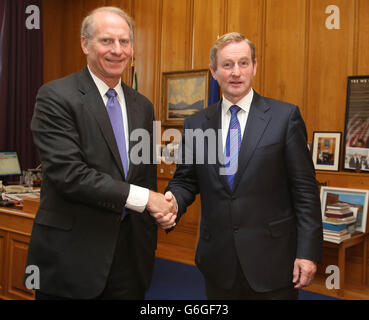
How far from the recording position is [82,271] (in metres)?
1.58

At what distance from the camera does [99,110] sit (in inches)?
65.3

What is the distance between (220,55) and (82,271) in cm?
120

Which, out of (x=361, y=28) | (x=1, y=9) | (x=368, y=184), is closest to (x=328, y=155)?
(x=368, y=184)

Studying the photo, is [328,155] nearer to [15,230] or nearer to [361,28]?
[361,28]

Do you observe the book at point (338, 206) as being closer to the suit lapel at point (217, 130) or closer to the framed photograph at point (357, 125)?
the framed photograph at point (357, 125)

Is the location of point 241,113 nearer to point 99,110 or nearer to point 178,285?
point 99,110

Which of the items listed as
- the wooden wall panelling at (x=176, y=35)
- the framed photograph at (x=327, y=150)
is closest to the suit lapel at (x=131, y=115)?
the framed photograph at (x=327, y=150)

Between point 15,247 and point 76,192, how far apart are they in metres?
2.01

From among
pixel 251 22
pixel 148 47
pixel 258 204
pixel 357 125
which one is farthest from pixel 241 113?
pixel 148 47

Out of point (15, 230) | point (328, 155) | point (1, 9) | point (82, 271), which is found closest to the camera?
point (82, 271)

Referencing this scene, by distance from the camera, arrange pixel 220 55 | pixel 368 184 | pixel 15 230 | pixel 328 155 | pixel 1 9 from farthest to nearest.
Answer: pixel 1 9
pixel 328 155
pixel 368 184
pixel 15 230
pixel 220 55

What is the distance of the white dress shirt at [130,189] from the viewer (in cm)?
166

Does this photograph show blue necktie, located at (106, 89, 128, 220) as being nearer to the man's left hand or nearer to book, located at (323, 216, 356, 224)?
the man's left hand

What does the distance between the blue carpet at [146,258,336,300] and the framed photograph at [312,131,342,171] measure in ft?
4.60
